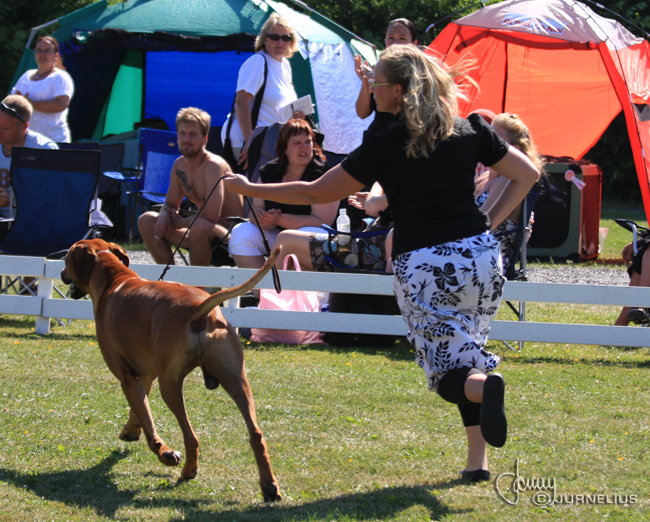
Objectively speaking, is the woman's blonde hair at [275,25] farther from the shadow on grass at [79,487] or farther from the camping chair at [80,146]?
the shadow on grass at [79,487]

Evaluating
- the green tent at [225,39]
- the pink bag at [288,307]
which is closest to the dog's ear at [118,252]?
the pink bag at [288,307]

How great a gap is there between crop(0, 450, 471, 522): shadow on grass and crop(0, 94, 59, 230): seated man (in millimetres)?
4905

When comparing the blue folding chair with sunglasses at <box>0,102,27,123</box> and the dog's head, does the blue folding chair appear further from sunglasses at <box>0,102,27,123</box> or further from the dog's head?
the dog's head

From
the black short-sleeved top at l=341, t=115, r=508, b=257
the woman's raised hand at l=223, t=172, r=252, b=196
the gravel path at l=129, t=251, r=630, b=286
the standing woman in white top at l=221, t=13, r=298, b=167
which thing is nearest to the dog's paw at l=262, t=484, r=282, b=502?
the black short-sleeved top at l=341, t=115, r=508, b=257

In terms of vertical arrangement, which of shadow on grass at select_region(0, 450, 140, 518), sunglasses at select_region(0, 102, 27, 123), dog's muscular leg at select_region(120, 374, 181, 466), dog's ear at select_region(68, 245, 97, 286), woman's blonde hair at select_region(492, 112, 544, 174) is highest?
woman's blonde hair at select_region(492, 112, 544, 174)

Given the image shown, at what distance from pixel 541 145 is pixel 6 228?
30.6 feet

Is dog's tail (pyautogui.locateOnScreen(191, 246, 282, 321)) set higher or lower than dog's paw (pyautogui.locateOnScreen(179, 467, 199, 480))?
higher

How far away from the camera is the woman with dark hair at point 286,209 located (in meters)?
6.38

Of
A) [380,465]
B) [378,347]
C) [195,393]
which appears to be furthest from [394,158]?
[378,347]

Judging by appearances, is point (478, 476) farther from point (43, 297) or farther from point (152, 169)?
point (152, 169)

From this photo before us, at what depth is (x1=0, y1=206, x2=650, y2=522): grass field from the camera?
2.91 m

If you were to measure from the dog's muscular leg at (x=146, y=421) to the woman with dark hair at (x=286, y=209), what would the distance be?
303 cm

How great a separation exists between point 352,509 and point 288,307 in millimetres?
3361

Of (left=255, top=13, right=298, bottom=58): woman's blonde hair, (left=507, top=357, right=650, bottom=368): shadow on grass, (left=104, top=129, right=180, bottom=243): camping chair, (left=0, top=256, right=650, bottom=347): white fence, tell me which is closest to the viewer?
(left=507, top=357, right=650, bottom=368): shadow on grass
